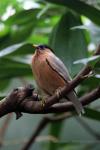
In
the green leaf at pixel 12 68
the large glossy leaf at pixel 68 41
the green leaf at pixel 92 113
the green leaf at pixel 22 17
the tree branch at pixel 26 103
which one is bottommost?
the green leaf at pixel 92 113

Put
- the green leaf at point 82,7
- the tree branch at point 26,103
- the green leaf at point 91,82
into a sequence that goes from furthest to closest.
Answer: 1. the green leaf at point 82,7
2. the green leaf at point 91,82
3. the tree branch at point 26,103

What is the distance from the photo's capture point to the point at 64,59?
3.50 feet

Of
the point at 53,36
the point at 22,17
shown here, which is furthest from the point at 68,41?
the point at 22,17

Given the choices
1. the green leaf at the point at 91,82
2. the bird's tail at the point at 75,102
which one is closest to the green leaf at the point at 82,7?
the green leaf at the point at 91,82

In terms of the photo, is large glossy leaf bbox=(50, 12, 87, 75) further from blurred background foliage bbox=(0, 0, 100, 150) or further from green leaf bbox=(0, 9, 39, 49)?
green leaf bbox=(0, 9, 39, 49)

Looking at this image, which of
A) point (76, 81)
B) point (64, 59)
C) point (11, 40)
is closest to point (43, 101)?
point (76, 81)

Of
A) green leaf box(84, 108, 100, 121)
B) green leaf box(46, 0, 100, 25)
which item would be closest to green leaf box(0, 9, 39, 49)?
green leaf box(46, 0, 100, 25)

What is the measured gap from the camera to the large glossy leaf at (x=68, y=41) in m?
1.09

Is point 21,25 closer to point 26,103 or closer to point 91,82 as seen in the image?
point 91,82

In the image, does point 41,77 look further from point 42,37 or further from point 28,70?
point 42,37

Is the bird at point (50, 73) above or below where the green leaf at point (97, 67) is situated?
below

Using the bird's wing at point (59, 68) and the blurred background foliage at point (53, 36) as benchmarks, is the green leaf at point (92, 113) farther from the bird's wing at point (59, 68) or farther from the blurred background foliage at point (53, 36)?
the bird's wing at point (59, 68)

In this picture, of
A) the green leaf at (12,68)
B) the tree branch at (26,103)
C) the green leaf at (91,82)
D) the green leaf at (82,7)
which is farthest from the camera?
the green leaf at (12,68)

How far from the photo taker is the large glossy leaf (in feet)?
3.56
